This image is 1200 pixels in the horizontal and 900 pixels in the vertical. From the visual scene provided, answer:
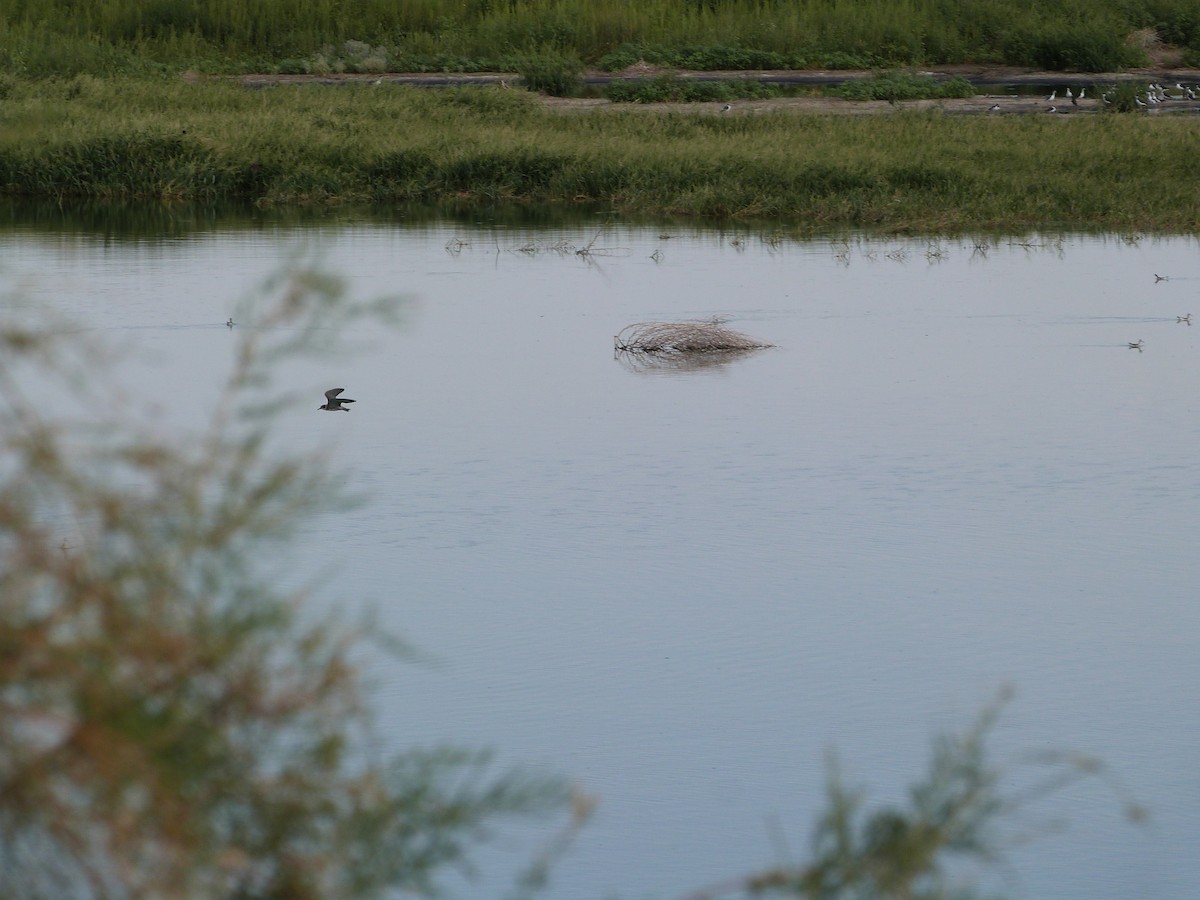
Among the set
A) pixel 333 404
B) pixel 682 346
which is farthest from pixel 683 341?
pixel 333 404

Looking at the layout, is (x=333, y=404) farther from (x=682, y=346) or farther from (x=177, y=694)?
(x=177, y=694)

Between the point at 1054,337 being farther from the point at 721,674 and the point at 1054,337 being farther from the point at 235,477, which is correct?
the point at 235,477

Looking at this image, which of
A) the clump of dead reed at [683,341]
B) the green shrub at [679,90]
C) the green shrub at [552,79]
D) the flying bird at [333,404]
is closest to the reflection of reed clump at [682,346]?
the clump of dead reed at [683,341]

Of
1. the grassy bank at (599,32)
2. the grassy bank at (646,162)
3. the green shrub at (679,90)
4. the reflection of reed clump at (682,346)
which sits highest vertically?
the grassy bank at (599,32)

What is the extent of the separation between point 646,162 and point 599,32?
11.9m

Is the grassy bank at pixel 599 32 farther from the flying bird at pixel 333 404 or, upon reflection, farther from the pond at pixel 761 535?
the flying bird at pixel 333 404

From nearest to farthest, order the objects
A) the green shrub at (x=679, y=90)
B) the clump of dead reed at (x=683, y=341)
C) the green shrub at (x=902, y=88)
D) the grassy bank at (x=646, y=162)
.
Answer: the clump of dead reed at (x=683, y=341) → the grassy bank at (x=646, y=162) → the green shrub at (x=679, y=90) → the green shrub at (x=902, y=88)

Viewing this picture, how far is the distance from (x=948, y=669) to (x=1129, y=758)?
80 cm

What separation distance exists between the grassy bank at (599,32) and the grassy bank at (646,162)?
693 centimetres

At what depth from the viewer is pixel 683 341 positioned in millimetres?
12219

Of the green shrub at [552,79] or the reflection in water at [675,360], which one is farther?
the green shrub at [552,79]

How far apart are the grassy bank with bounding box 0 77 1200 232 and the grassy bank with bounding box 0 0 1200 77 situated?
273 inches

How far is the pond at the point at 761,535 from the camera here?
17.1ft

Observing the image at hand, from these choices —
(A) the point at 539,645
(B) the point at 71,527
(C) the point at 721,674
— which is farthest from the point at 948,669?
(B) the point at 71,527
